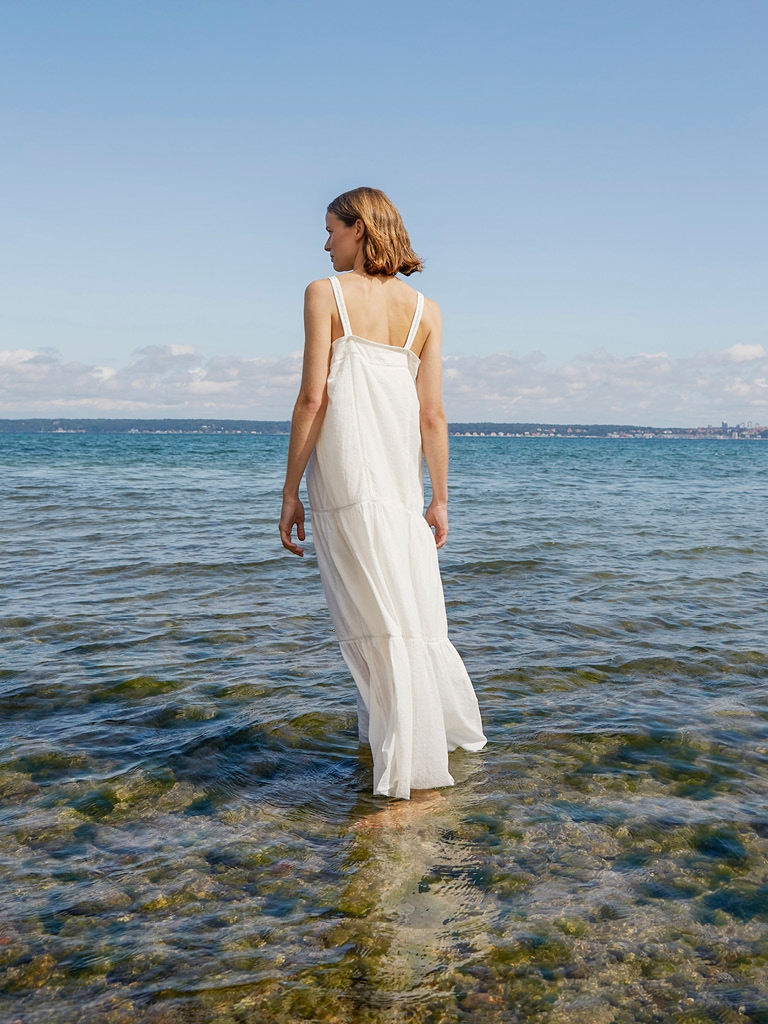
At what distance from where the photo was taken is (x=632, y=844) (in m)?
3.45

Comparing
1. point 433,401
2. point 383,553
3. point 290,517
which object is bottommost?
point 383,553

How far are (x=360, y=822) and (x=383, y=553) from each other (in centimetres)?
120

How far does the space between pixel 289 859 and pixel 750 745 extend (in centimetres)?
268

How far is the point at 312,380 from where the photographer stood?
3643 mm

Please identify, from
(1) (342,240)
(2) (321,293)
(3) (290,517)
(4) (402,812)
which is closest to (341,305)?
(2) (321,293)

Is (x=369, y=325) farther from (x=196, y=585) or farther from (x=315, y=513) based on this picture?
(x=196, y=585)

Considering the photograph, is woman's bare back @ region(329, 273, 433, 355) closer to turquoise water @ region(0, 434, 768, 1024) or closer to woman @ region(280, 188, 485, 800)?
woman @ region(280, 188, 485, 800)

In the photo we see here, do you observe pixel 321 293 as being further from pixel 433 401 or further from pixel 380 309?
pixel 433 401

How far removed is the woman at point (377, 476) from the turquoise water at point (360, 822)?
45cm

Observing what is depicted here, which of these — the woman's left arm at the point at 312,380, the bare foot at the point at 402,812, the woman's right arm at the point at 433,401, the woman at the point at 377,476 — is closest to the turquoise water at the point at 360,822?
the bare foot at the point at 402,812

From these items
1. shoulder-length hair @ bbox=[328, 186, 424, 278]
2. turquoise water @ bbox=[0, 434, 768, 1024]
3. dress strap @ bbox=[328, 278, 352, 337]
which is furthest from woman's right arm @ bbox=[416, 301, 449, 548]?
turquoise water @ bbox=[0, 434, 768, 1024]

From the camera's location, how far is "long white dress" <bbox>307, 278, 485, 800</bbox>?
364 centimetres

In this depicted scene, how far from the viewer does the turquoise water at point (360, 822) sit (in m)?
2.55

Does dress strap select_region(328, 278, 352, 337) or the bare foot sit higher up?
dress strap select_region(328, 278, 352, 337)
